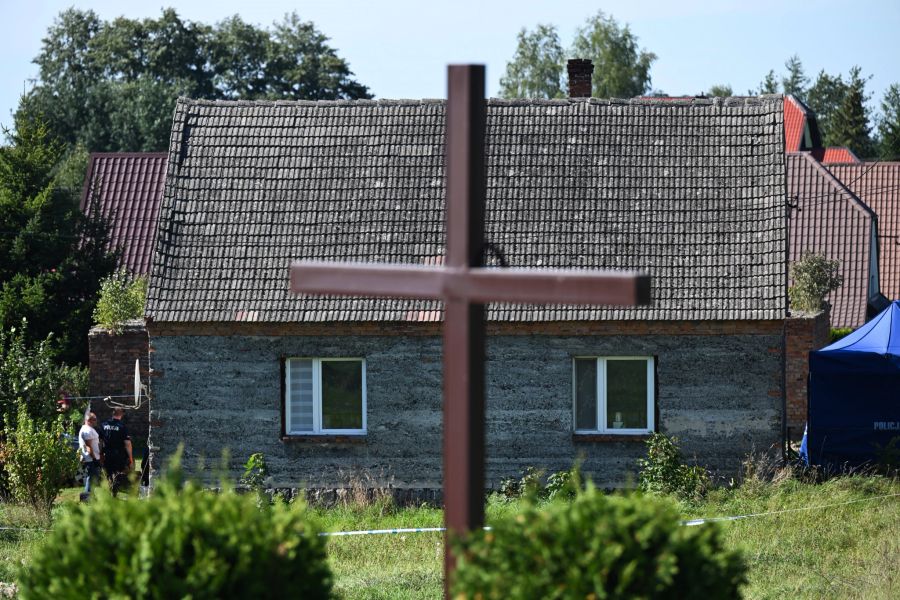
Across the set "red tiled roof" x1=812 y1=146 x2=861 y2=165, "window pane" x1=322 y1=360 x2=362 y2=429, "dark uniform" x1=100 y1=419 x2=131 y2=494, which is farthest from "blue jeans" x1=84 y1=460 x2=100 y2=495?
"red tiled roof" x1=812 y1=146 x2=861 y2=165

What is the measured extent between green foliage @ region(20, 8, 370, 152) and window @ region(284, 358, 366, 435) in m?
42.3

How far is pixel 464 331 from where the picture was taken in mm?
5910

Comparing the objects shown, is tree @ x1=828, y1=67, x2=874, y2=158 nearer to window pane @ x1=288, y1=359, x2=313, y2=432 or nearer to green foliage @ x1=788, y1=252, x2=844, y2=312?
green foliage @ x1=788, y1=252, x2=844, y2=312

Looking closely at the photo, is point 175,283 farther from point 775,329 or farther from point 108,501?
point 108,501

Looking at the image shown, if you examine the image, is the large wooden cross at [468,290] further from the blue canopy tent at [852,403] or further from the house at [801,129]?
the house at [801,129]

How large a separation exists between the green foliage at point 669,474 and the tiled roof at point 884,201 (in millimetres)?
25860

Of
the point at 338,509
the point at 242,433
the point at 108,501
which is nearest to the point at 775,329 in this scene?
the point at 338,509

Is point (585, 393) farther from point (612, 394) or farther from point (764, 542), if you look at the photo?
point (764, 542)

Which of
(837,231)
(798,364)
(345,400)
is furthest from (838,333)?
(345,400)

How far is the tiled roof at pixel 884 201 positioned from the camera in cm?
3984

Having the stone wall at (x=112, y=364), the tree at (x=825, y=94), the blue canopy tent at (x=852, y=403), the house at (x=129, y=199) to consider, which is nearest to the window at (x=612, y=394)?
the blue canopy tent at (x=852, y=403)

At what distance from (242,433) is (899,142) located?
57.0 meters

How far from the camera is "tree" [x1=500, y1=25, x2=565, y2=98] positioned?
6028 centimetres

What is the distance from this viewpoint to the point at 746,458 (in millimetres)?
16344
